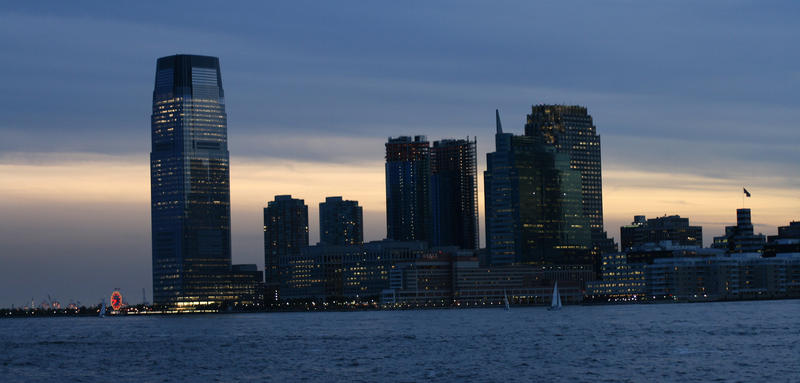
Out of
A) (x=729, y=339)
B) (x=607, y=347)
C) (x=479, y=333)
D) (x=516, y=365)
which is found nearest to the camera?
(x=516, y=365)

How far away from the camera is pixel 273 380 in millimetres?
115312

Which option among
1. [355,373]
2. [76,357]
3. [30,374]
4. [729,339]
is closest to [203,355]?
[76,357]

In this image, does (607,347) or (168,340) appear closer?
(607,347)

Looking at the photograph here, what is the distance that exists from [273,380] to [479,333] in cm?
8204

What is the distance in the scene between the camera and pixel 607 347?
148750 mm

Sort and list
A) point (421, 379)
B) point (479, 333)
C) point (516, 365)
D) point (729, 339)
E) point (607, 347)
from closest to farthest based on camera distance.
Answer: point (421, 379)
point (516, 365)
point (607, 347)
point (729, 339)
point (479, 333)

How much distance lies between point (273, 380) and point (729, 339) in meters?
68.7

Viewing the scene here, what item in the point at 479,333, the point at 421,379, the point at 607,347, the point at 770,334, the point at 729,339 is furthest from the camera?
the point at 479,333

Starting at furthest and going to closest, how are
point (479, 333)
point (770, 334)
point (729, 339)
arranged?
point (479, 333) < point (770, 334) < point (729, 339)

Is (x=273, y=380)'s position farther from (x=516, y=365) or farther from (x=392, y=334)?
(x=392, y=334)

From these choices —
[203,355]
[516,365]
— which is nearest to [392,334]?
[203,355]

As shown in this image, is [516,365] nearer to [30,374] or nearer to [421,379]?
[421,379]

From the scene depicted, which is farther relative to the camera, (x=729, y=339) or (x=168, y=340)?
(x=168, y=340)

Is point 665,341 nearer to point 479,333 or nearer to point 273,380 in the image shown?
point 479,333
